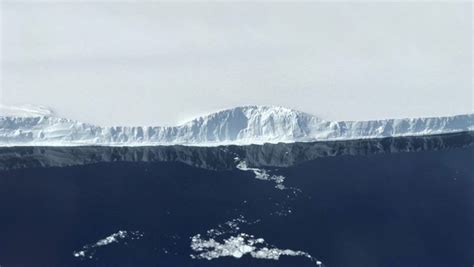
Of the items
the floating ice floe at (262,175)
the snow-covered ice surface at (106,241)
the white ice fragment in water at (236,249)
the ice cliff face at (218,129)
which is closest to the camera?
the snow-covered ice surface at (106,241)

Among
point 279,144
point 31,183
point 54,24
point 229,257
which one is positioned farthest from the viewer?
point 54,24

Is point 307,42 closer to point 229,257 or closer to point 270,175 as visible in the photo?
point 270,175

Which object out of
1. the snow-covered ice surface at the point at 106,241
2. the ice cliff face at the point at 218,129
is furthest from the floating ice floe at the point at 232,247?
the ice cliff face at the point at 218,129

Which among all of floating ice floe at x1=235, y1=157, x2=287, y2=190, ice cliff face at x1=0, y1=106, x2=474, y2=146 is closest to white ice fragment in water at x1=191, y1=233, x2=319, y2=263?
floating ice floe at x1=235, y1=157, x2=287, y2=190

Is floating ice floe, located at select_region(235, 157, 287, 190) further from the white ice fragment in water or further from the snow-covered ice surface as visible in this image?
the snow-covered ice surface

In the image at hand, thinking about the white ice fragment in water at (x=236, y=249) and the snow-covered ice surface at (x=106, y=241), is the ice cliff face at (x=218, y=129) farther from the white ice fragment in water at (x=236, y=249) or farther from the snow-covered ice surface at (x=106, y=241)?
the white ice fragment in water at (x=236, y=249)

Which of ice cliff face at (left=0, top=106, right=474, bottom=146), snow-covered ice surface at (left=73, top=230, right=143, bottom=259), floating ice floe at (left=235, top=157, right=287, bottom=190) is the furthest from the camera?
ice cliff face at (left=0, top=106, right=474, bottom=146)

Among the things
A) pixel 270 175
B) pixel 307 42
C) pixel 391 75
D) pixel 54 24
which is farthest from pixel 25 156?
pixel 391 75
